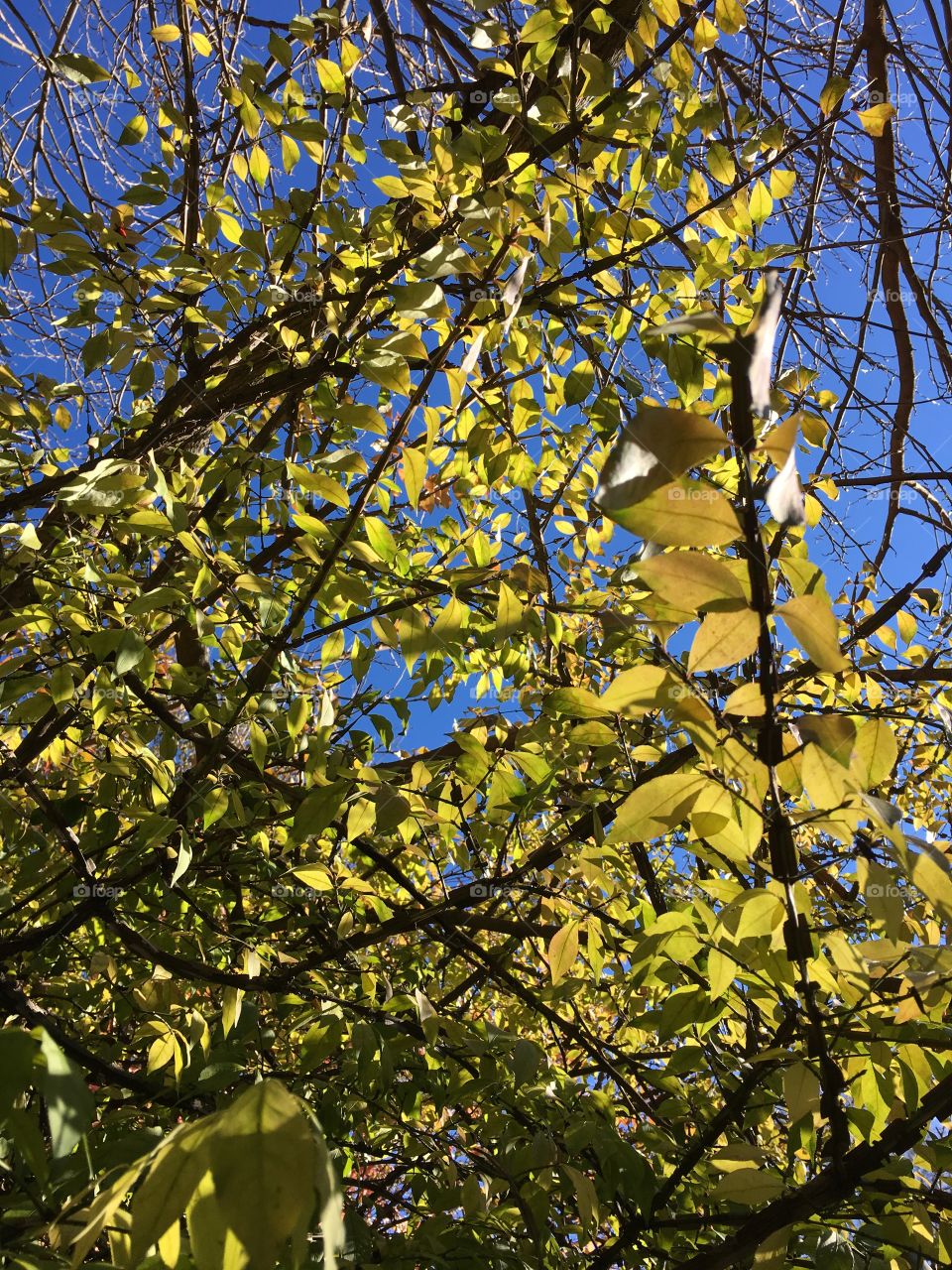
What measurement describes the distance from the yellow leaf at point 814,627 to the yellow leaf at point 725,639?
0.02 meters

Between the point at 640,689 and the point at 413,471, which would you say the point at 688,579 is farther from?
the point at 413,471

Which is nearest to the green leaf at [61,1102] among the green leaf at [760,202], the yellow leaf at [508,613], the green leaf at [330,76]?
the yellow leaf at [508,613]

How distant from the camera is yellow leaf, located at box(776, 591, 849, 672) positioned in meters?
0.58

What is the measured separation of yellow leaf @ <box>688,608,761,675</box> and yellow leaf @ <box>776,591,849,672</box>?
0.07 feet

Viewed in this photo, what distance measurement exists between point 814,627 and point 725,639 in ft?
0.19

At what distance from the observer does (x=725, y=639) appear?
615 millimetres

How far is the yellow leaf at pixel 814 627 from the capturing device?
576mm

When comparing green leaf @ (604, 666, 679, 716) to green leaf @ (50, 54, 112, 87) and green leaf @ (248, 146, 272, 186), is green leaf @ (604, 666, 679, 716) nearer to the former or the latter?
green leaf @ (248, 146, 272, 186)

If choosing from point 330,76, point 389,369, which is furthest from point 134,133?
point 389,369

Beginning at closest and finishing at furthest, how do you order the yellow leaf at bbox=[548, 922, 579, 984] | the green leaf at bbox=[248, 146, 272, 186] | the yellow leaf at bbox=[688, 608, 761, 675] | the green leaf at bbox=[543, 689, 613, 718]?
the yellow leaf at bbox=[688, 608, 761, 675]
the green leaf at bbox=[543, 689, 613, 718]
the yellow leaf at bbox=[548, 922, 579, 984]
the green leaf at bbox=[248, 146, 272, 186]

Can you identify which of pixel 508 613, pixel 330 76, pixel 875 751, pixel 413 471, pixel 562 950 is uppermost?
pixel 330 76

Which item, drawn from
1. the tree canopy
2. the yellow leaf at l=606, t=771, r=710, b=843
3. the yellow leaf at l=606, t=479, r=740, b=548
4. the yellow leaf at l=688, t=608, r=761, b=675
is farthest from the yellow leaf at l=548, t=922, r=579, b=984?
the yellow leaf at l=606, t=479, r=740, b=548

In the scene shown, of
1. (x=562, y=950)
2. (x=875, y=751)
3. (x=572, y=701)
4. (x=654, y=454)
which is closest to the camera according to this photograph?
(x=654, y=454)

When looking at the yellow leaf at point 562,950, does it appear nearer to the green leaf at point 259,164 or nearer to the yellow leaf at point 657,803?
the yellow leaf at point 657,803
